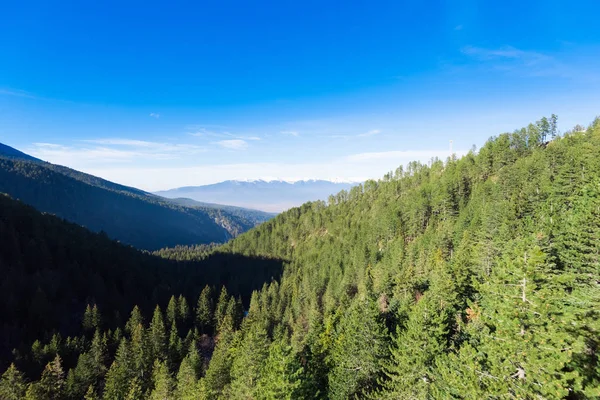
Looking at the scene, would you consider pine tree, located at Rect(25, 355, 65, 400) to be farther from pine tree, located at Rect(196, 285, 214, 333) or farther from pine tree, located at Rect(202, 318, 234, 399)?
pine tree, located at Rect(196, 285, 214, 333)

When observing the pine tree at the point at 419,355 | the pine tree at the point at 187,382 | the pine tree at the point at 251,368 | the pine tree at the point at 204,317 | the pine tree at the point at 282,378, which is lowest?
the pine tree at the point at 204,317

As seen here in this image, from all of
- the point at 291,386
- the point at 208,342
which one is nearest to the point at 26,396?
the point at 208,342

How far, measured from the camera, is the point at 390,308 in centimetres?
4397

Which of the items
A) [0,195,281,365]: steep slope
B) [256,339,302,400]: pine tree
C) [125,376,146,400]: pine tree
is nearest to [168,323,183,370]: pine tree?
[125,376,146,400]: pine tree

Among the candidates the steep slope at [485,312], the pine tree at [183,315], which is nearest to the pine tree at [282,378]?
the steep slope at [485,312]

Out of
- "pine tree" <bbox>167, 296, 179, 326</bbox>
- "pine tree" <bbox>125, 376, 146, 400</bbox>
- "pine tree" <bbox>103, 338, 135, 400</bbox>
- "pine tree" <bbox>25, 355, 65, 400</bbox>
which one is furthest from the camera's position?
"pine tree" <bbox>167, 296, 179, 326</bbox>

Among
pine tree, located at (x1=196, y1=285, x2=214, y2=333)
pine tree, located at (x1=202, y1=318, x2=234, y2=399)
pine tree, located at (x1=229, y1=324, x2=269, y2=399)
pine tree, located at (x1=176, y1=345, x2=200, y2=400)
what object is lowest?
pine tree, located at (x1=196, y1=285, x2=214, y2=333)

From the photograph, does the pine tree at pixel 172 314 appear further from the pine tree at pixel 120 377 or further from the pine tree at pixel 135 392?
the pine tree at pixel 135 392

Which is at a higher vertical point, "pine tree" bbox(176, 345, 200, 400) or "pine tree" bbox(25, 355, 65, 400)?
"pine tree" bbox(176, 345, 200, 400)

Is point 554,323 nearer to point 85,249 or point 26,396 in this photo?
point 26,396

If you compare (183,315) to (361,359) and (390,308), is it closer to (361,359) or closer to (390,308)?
(390,308)

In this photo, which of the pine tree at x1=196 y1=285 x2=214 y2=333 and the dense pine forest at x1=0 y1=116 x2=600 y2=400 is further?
the pine tree at x1=196 y1=285 x2=214 y2=333

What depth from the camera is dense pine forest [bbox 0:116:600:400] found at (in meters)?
16.0

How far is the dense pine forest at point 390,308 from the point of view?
15969 millimetres
